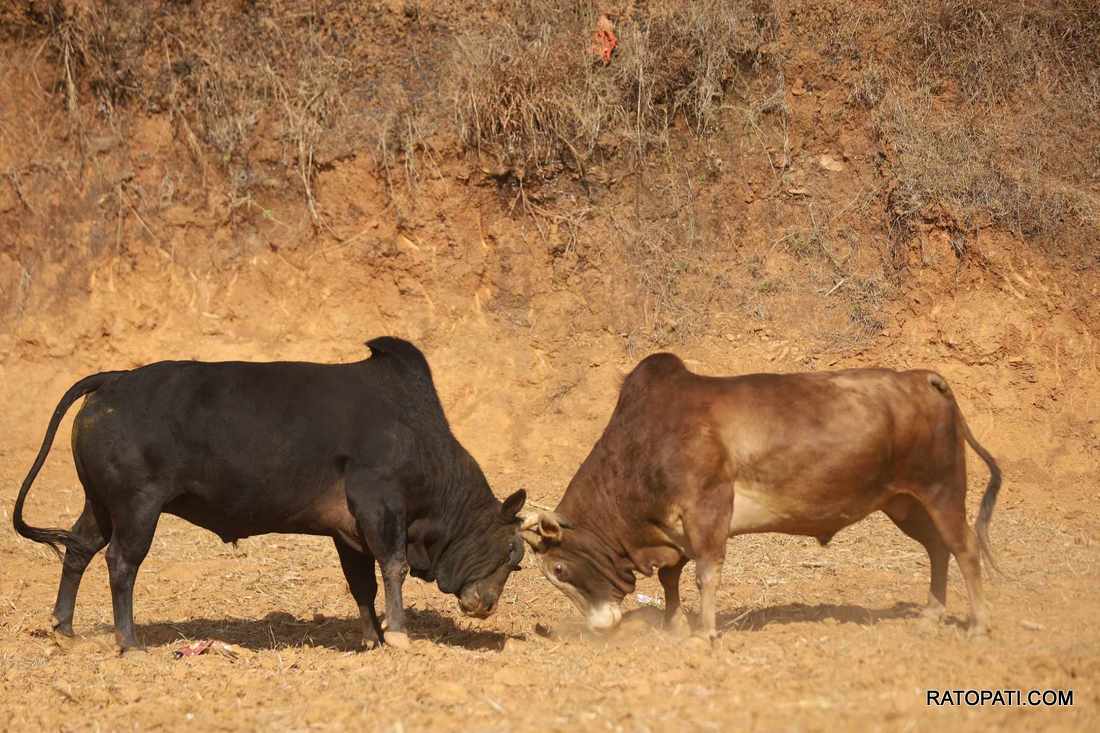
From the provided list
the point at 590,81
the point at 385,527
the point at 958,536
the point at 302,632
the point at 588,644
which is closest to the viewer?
the point at 958,536

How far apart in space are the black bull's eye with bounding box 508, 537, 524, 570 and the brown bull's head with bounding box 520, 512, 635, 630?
154 millimetres

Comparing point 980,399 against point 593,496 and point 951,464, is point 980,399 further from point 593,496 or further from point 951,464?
point 593,496

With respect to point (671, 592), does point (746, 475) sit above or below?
above

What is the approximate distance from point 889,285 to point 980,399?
1.77 meters

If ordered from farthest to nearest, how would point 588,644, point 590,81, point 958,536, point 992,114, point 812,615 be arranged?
point 590,81 → point 992,114 → point 812,615 → point 588,644 → point 958,536

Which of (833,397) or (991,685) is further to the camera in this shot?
(833,397)

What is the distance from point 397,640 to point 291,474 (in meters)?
1.21

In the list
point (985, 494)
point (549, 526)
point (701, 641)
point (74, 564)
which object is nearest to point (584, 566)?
point (549, 526)

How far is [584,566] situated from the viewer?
26.1 feet

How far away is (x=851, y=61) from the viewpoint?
598 inches

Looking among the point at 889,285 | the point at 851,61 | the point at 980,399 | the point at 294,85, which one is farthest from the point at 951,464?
the point at 294,85

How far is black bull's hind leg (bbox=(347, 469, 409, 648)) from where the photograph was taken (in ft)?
25.1

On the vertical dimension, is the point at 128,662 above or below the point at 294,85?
below

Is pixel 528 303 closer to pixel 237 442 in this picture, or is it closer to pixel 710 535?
pixel 237 442
